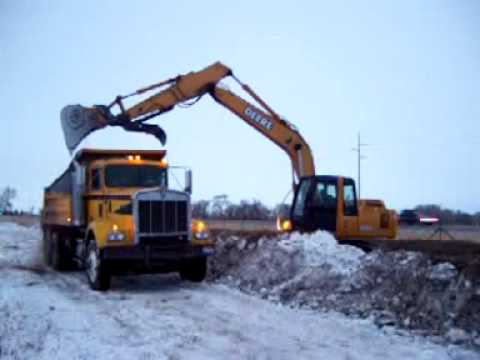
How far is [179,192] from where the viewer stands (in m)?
14.0

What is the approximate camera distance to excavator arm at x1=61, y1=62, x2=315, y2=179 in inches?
667

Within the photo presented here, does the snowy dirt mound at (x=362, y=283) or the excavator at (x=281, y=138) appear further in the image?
the excavator at (x=281, y=138)

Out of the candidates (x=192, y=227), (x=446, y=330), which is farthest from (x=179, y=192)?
(x=446, y=330)

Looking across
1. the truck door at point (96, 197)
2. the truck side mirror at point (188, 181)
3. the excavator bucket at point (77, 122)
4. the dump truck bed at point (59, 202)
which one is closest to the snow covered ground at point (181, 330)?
the truck door at point (96, 197)

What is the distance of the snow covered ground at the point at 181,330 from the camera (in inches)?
312

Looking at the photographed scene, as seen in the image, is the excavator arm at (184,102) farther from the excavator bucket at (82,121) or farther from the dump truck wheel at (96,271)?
the dump truck wheel at (96,271)

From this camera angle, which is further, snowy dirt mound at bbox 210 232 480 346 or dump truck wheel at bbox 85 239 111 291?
dump truck wheel at bbox 85 239 111 291

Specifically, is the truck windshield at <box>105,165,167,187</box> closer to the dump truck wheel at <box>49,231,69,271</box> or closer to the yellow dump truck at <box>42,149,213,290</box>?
the yellow dump truck at <box>42,149,213,290</box>

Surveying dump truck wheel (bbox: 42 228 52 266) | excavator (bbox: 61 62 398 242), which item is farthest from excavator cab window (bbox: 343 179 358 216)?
dump truck wheel (bbox: 42 228 52 266)

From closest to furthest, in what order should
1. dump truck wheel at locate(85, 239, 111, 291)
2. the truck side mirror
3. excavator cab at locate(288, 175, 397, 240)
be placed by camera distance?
dump truck wheel at locate(85, 239, 111, 291), the truck side mirror, excavator cab at locate(288, 175, 397, 240)

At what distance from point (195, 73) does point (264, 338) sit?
1082cm

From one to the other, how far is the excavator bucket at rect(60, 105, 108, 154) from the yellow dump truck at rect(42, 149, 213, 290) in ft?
1.96

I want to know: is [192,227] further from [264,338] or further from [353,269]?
[264,338]

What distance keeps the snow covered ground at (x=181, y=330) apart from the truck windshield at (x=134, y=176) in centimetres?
292
